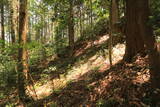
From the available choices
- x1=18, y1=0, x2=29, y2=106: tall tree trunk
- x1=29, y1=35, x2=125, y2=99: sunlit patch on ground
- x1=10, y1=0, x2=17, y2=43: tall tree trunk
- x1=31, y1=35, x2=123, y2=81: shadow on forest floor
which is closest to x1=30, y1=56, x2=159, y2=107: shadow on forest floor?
x1=18, y1=0, x2=29, y2=106: tall tree trunk

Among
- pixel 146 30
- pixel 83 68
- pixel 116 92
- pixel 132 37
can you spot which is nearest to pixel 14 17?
pixel 83 68

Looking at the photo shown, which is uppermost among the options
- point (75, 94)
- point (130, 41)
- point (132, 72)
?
point (130, 41)

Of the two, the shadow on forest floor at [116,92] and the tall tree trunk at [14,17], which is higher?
the tall tree trunk at [14,17]

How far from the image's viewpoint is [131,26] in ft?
20.7

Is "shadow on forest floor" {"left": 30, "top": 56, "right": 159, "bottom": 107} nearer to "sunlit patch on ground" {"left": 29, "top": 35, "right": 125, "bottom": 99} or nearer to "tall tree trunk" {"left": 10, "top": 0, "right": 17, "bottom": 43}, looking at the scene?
"sunlit patch on ground" {"left": 29, "top": 35, "right": 125, "bottom": 99}

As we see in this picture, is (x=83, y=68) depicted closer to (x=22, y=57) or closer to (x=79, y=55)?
(x=79, y=55)

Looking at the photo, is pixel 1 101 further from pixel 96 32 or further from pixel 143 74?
pixel 96 32

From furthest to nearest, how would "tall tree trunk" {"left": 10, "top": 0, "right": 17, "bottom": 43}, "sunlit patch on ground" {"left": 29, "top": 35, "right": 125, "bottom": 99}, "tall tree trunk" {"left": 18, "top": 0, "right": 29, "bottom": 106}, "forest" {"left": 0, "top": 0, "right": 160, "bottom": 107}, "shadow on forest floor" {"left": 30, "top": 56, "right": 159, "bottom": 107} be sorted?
"tall tree trunk" {"left": 10, "top": 0, "right": 17, "bottom": 43}
"sunlit patch on ground" {"left": 29, "top": 35, "right": 125, "bottom": 99}
"tall tree trunk" {"left": 18, "top": 0, "right": 29, "bottom": 106}
"shadow on forest floor" {"left": 30, "top": 56, "right": 159, "bottom": 107}
"forest" {"left": 0, "top": 0, "right": 160, "bottom": 107}

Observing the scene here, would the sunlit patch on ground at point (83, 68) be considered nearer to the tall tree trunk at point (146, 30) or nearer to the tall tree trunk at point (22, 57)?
the tall tree trunk at point (22, 57)

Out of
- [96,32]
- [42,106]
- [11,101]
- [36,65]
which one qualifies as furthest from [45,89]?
[96,32]

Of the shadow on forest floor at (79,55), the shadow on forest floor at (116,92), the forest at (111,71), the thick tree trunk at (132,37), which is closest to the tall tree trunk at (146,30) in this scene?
the forest at (111,71)

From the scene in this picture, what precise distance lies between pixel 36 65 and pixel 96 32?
207 inches

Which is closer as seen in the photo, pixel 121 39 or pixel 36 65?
pixel 121 39

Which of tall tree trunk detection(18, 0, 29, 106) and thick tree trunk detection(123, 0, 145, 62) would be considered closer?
thick tree trunk detection(123, 0, 145, 62)
